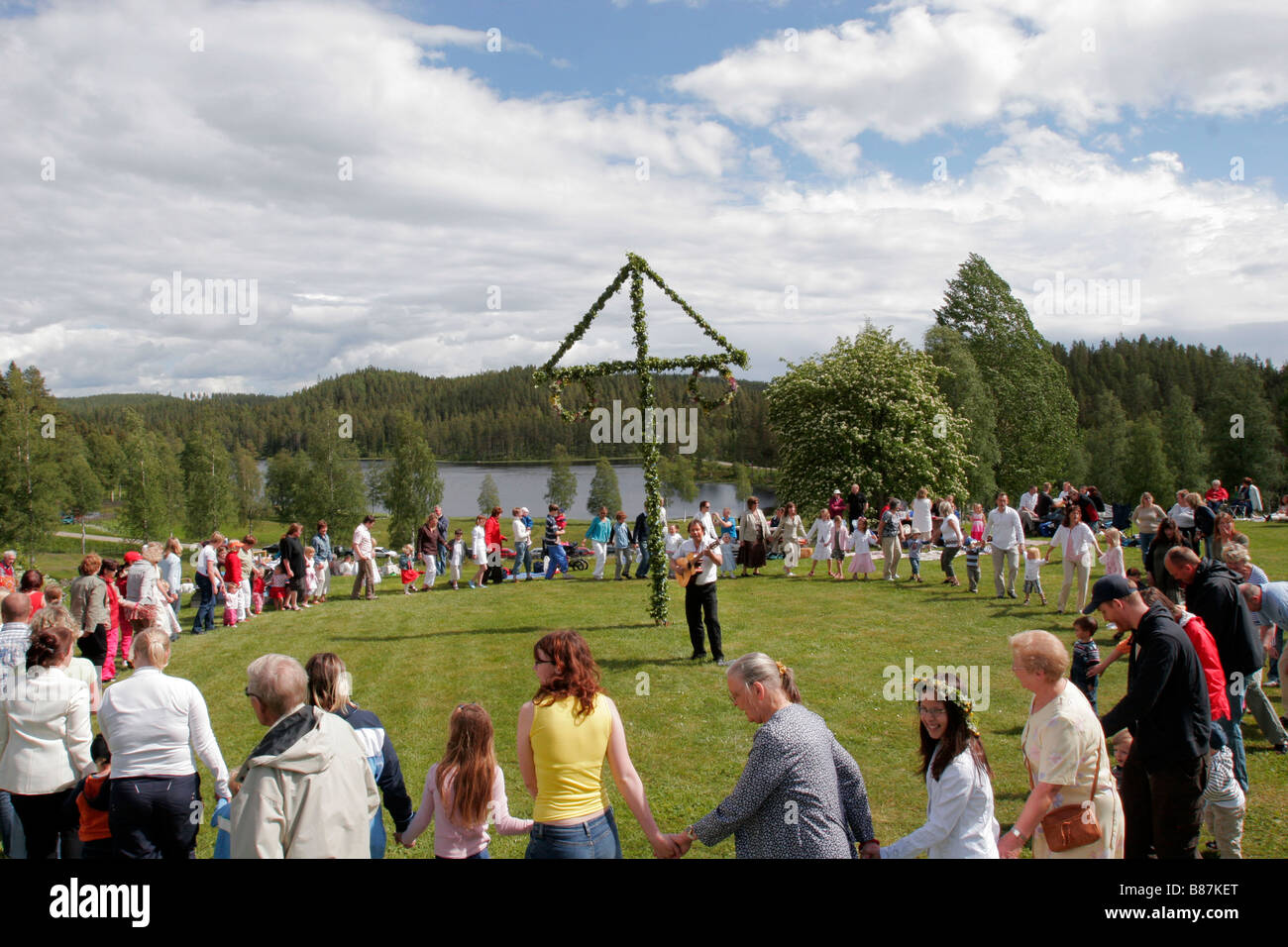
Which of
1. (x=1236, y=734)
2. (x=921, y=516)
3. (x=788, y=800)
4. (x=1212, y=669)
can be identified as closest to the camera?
(x=788, y=800)

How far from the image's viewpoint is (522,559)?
20203 millimetres

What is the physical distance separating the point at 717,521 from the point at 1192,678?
17.0 meters

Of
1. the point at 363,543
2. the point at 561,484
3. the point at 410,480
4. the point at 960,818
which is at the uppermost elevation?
the point at 410,480

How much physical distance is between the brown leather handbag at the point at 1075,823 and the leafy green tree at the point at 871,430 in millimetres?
26497

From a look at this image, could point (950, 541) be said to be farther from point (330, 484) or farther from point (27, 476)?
point (330, 484)

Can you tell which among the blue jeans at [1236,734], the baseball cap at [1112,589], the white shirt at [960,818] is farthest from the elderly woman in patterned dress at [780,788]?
the blue jeans at [1236,734]

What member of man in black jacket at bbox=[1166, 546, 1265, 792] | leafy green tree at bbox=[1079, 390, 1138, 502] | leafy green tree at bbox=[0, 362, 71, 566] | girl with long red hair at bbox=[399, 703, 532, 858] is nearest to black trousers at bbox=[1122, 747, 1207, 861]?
man in black jacket at bbox=[1166, 546, 1265, 792]

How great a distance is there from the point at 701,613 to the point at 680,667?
33.4 inches

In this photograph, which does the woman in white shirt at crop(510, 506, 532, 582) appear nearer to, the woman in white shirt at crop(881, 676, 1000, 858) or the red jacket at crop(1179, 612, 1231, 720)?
the red jacket at crop(1179, 612, 1231, 720)

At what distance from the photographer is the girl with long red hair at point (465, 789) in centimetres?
411

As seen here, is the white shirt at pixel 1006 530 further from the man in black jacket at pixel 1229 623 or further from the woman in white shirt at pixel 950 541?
the man in black jacket at pixel 1229 623

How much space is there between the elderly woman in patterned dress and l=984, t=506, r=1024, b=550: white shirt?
505 inches

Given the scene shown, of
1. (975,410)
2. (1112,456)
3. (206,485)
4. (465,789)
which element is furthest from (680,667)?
(206,485)

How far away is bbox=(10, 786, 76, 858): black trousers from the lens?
5.12 meters
